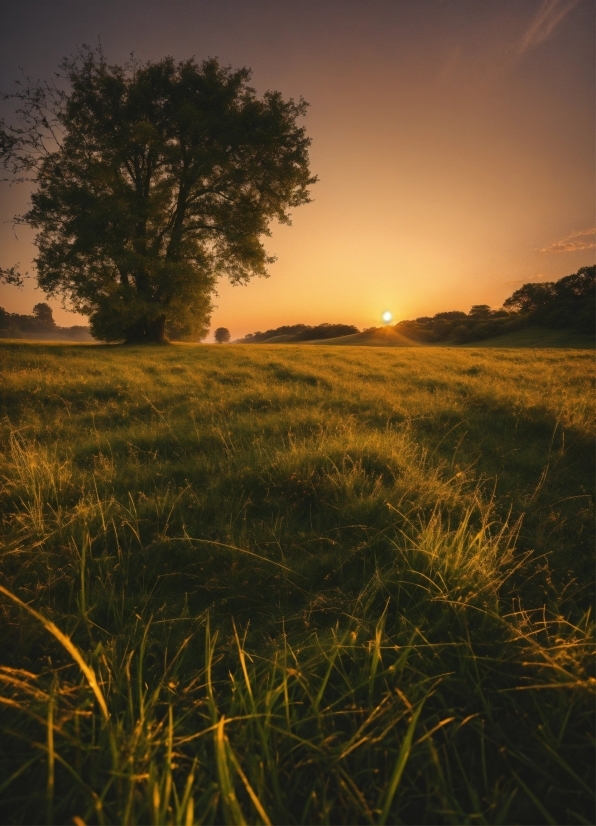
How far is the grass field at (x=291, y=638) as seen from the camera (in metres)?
1.12

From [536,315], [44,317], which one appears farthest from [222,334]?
[536,315]

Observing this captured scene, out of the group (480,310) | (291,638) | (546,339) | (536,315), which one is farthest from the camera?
(480,310)

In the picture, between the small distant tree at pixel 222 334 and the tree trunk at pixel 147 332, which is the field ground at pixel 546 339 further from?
the small distant tree at pixel 222 334

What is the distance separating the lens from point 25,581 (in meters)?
2.11

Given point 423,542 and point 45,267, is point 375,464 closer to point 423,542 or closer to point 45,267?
point 423,542

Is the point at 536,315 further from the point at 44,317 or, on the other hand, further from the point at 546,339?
the point at 44,317

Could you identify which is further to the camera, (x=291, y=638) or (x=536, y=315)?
(x=536, y=315)

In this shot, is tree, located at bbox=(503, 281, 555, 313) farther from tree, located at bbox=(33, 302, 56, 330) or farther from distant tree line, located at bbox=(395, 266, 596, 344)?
tree, located at bbox=(33, 302, 56, 330)

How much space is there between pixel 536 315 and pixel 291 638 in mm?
60820

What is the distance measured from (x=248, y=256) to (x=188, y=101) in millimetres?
8662

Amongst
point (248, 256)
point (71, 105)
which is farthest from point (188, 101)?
point (248, 256)

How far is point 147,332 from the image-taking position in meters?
23.1

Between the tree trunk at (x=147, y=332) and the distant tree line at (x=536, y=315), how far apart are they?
42392 mm

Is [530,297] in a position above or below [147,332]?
above
